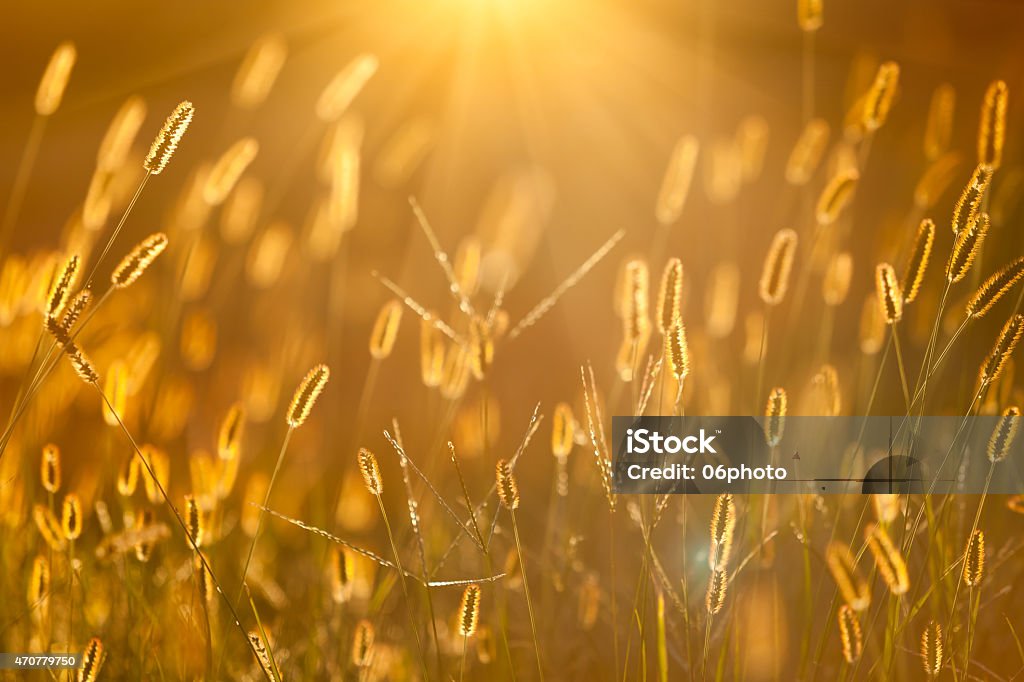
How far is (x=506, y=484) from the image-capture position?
55cm

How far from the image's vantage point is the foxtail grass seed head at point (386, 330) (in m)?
0.70

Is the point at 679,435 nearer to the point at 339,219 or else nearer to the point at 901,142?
the point at 339,219

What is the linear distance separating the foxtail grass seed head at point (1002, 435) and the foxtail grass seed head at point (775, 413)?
0.19 meters

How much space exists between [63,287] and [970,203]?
28.6 inches

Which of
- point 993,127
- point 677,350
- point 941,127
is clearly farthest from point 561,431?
point 941,127

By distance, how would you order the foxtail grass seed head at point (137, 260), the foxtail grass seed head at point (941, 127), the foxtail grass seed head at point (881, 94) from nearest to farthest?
the foxtail grass seed head at point (137, 260)
the foxtail grass seed head at point (881, 94)
the foxtail grass seed head at point (941, 127)

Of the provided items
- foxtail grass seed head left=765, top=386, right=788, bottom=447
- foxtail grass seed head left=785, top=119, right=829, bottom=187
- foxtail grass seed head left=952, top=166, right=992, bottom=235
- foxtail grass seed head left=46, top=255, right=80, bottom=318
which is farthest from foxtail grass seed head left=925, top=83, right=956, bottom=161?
foxtail grass seed head left=46, top=255, right=80, bottom=318

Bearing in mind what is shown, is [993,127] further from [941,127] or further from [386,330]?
[386,330]

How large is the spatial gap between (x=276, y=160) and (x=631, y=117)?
67cm

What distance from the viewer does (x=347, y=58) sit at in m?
1.33

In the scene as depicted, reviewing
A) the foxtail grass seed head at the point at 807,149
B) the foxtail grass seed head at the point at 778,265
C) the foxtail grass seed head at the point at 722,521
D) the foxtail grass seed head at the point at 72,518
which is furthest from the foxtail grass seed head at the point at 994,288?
the foxtail grass seed head at the point at 72,518

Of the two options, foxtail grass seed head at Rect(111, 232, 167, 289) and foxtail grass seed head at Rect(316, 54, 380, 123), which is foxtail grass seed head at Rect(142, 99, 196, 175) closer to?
foxtail grass seed head at Rect(111, 232, 167, 289)

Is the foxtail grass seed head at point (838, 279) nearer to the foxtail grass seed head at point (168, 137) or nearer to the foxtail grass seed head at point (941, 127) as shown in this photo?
the foxtail grass seed head at point (941, 127)

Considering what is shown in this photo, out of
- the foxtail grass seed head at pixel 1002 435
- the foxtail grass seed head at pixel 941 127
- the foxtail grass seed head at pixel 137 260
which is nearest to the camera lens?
the foxtail grass seed head at pixel 137 260
